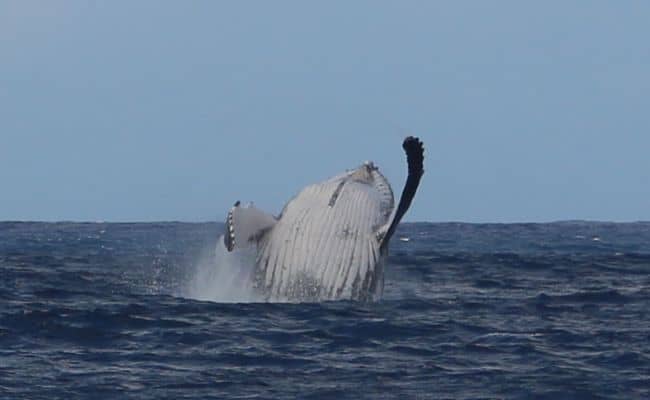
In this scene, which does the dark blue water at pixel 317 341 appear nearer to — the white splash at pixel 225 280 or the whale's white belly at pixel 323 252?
the white splash at pixel 225 280

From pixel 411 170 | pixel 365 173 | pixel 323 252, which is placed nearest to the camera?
pixel 411 170

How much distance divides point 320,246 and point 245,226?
37.6 inches

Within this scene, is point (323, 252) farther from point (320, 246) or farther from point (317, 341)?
point (317, 341)

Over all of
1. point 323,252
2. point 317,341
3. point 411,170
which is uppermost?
point 411,170

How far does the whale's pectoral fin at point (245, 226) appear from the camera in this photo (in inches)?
631

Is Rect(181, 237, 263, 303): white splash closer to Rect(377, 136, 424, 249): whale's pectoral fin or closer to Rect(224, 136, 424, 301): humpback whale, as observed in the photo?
Rect(224, 136, 424, 301): humpback whale

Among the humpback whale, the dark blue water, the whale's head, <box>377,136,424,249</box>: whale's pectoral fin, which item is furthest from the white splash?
<box>377,136,424,249</box>: whale's pectoral fin

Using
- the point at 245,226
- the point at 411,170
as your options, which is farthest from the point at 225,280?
the point at 411,170

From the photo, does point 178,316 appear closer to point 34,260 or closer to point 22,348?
point 22,348

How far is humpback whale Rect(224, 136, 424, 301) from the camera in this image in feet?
54.6

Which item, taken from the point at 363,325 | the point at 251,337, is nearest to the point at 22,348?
the point at 251,337

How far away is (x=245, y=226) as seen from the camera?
16.4m

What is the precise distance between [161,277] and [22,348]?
27.2 feet

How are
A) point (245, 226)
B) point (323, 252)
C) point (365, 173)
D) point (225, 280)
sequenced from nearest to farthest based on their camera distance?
1. point (245, 226)
2. point (323, 252)
3. point (365, 173)
4. point (225, 280)
